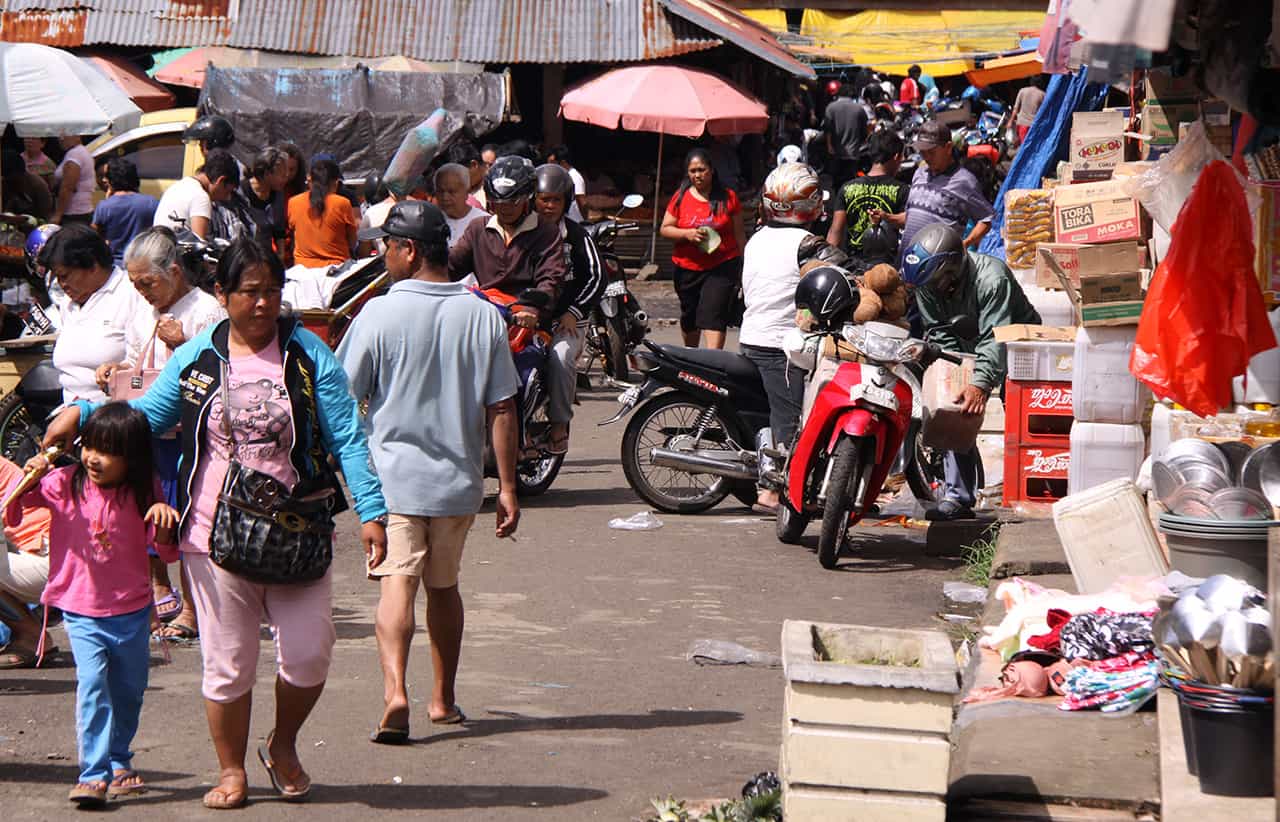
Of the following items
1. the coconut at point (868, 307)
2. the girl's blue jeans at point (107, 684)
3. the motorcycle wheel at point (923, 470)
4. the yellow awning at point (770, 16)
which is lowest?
the motorcycle wheel at point (923, 470)

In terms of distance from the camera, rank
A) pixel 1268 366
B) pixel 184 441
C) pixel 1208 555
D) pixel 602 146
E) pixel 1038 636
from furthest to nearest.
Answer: pixel 602 146 → pixel 1268 366 → pixel 1038 636 → pixel 1208 555 → pixel 184 441

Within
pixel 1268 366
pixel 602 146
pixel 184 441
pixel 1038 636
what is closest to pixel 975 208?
pixel 1268 366

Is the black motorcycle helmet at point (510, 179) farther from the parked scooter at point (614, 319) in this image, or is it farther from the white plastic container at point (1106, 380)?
the parked scooter at point (614, 319)

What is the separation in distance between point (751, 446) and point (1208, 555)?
15.3 ft

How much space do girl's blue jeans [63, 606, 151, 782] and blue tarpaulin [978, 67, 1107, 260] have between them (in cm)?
1100

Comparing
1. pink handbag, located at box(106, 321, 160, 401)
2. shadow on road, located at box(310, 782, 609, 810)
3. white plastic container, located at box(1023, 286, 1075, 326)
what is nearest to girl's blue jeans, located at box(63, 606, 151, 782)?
shadow on road, located at box(310, 782, 609, 810)

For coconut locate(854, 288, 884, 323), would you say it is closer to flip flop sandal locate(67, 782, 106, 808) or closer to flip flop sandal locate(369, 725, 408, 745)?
flip flop sandal locate(369, 725, 408, 745)

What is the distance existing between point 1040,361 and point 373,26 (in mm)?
17388

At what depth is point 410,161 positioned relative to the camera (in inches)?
566

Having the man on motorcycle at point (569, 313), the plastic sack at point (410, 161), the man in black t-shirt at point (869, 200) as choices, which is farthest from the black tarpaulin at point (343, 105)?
the man on motorcycle at point (569, 313)

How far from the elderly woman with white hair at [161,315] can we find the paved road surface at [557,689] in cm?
79

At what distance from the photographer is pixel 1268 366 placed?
7.05 m

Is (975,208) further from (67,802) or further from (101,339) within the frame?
(67,802)

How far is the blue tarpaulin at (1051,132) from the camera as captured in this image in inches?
603
